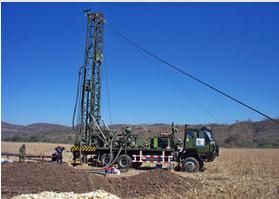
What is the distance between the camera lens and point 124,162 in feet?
65.5

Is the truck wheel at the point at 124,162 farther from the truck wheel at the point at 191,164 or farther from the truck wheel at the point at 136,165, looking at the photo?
the truck wheel at the point at 191,164

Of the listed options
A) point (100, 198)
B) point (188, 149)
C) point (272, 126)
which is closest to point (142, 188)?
point (100, 198)

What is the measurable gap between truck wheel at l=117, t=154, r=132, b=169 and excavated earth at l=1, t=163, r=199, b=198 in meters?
6.01

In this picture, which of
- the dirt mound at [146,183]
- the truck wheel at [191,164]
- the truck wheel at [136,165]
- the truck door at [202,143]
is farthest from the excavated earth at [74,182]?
the truck wheel at [136,165]

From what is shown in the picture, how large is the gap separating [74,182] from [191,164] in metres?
7.54

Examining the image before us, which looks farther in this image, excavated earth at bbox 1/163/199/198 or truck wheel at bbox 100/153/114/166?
truck wheel at bbox 100/153/114/166

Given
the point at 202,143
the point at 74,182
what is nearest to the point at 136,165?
the point at 202,143

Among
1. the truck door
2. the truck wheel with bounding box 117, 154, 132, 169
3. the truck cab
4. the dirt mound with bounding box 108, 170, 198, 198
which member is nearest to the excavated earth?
the dirt mound with bounding box 108, 170, 198, 198

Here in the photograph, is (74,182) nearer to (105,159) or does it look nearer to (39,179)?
(39,179)

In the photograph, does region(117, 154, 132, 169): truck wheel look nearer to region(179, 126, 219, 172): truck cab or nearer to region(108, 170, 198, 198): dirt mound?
region(179, 126, 219, 172): truck cab

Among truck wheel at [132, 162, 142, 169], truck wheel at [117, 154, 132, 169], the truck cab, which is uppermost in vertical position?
the truck cab

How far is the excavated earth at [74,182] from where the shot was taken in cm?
1154

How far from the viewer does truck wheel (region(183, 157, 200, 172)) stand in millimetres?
18375

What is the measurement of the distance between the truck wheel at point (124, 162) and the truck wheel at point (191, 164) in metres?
2.99
